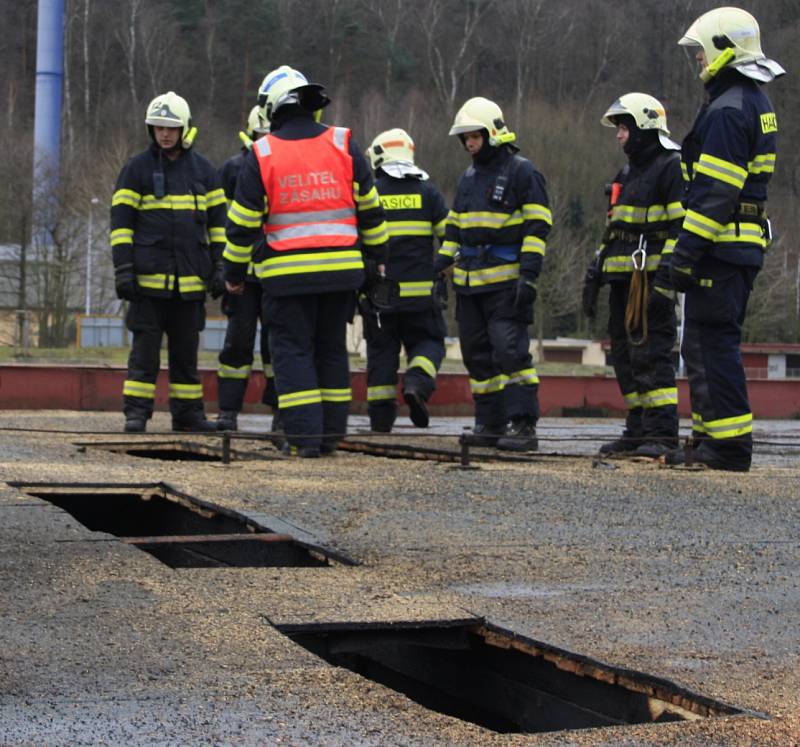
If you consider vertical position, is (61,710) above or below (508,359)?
below

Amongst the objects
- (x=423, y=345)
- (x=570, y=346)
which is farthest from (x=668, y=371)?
(x=570, y=346)

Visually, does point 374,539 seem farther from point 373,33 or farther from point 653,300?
point 373,33

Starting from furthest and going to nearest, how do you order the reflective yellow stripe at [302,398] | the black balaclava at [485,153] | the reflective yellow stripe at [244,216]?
1. the black balaclava at [485,153]
2. the reflective yellow stripe at [302,398]
3. the reflective yellow stripe at [244,216]

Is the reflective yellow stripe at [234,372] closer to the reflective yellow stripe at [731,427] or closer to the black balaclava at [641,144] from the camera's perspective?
the black balaclava at [641,144]

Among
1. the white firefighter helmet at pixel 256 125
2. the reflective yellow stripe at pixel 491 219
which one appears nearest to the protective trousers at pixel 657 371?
the reflective yellow stripe at pixel 491 219

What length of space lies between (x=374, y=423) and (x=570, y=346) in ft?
122

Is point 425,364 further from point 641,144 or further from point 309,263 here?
point 641,144

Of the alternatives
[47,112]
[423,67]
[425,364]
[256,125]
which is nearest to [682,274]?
[425,364]

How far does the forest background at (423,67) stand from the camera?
64.2 metres

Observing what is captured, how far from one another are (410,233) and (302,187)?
205 centimetres

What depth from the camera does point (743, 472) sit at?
7.99 metres

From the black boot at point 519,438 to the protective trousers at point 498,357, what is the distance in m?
0.03

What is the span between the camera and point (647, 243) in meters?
9.01

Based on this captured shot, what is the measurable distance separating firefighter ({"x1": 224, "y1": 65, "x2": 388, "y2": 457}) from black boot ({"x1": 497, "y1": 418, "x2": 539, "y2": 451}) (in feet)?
4.01
